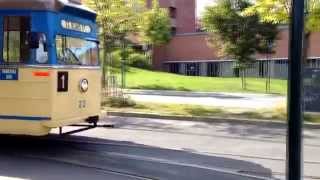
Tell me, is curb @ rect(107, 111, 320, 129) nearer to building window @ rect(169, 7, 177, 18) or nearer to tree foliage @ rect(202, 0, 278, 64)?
tree foliage @ rect(202, 0, 278, 64)

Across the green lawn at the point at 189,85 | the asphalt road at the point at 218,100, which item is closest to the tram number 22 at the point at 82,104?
the asphalt road at the point at 218,100

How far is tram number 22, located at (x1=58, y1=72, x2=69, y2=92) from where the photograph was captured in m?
10.2

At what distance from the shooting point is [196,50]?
212 ft

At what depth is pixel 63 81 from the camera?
1026 cm

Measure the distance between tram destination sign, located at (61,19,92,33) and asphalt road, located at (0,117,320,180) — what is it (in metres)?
2.13

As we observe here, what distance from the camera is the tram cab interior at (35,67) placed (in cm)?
993

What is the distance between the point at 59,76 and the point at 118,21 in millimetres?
10418

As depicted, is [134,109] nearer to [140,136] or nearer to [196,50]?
[140,136]

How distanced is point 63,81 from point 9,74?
2.84ft

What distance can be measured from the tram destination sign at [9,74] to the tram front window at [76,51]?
725 millimetres

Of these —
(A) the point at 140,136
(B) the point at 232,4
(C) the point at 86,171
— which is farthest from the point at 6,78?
(B) the point at 232,4

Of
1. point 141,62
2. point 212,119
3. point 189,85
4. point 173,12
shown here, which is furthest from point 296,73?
point 173,12

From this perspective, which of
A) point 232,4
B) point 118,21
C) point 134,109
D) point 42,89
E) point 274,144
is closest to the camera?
point 42,89

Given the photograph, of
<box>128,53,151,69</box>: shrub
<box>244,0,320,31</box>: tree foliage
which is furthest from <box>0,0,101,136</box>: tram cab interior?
<box>128,53,151,69</box>: shrub
